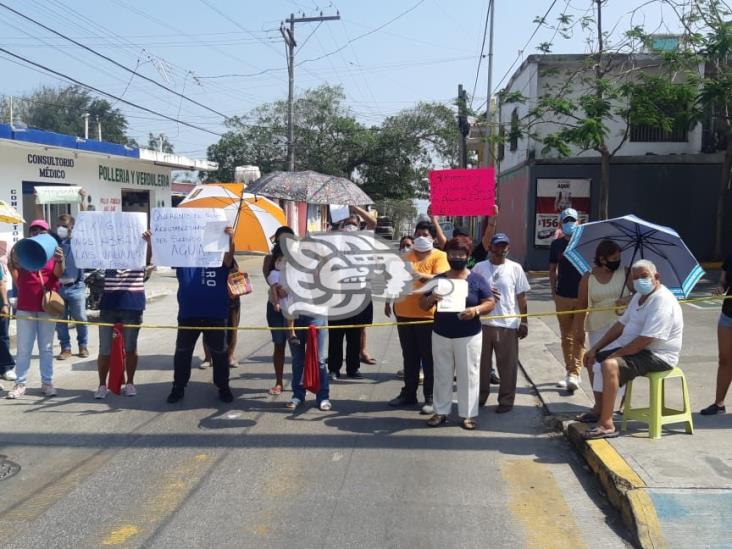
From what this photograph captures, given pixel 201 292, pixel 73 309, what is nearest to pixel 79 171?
pixel 73 309

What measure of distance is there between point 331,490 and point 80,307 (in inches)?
240

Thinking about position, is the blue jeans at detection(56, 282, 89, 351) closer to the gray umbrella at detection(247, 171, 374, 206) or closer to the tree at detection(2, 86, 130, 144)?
the gray umbrella at detection(247, 171, 374, 206)

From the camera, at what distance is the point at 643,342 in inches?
229

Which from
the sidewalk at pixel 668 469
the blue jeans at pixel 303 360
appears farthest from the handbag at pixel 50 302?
the sidewalk at pixel 668 469

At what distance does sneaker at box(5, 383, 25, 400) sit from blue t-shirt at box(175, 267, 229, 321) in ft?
6.33

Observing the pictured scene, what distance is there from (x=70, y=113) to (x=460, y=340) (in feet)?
224

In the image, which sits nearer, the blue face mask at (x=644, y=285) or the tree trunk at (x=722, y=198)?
the blue face mask at (x=644, y=285)

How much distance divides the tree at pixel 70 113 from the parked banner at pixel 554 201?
1983 inches

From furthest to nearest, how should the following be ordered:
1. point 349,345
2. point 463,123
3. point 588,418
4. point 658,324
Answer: point 463,123 < point 349,345 < point 588,418 < point 658,324

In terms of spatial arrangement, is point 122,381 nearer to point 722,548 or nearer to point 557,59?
point 722,548

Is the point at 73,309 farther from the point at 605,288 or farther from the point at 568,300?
the point at 605,288

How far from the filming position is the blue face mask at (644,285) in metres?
5.77

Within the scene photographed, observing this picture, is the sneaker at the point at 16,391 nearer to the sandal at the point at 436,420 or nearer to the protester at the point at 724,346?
the sandal at the point at 436,420

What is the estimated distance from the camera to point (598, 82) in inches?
755
